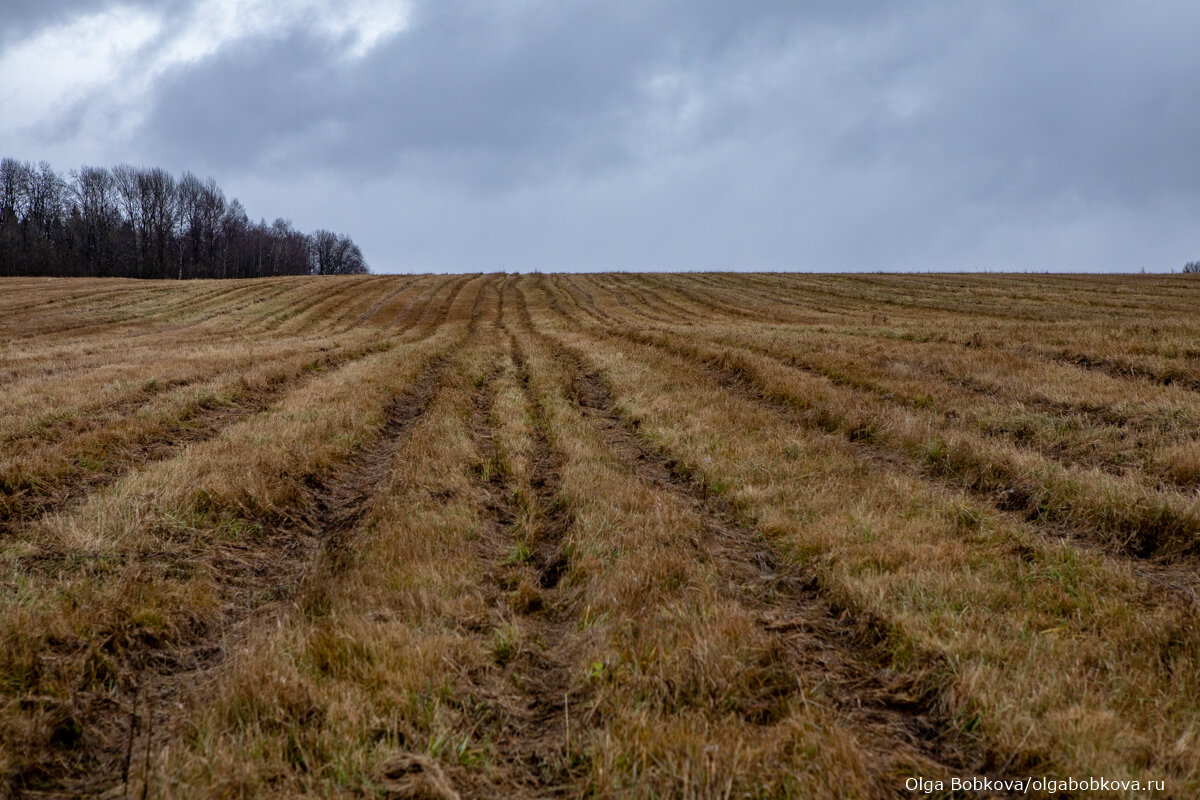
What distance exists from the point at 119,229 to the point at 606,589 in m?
119

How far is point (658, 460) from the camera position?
8.18 metres

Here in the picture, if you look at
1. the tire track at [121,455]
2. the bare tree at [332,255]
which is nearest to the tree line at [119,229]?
the bare tree at [332,255]

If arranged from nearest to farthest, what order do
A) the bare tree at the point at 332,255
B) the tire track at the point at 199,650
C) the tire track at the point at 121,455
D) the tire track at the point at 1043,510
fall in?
the tire track at the point at 199,650
the tire track at the point at 1043,510
the tire track at the point at 121,455
the bare tree at the point at 332,255

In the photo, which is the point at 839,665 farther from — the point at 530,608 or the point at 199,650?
the point at 199,650

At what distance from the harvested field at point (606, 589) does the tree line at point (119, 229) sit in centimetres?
9951

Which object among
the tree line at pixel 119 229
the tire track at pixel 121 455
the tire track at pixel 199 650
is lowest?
the tire track at pixel 199 650

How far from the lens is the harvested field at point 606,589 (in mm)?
2838

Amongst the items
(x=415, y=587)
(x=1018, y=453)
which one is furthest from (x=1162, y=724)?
(x=1018, y=453)

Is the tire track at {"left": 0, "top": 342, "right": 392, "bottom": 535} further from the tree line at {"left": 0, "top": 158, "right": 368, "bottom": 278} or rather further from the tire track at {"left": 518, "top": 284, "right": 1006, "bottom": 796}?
the tree line at {"left": 0, "top": 158, "right": 368, "bottom": 278}

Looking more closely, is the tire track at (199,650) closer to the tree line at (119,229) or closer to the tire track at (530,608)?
the tire track at (530,608)

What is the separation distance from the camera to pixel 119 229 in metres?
91.7

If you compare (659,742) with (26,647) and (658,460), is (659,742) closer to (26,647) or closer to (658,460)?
(26,647)

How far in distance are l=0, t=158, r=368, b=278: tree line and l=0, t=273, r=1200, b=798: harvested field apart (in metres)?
99.5

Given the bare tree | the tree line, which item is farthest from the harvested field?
the bare tree
